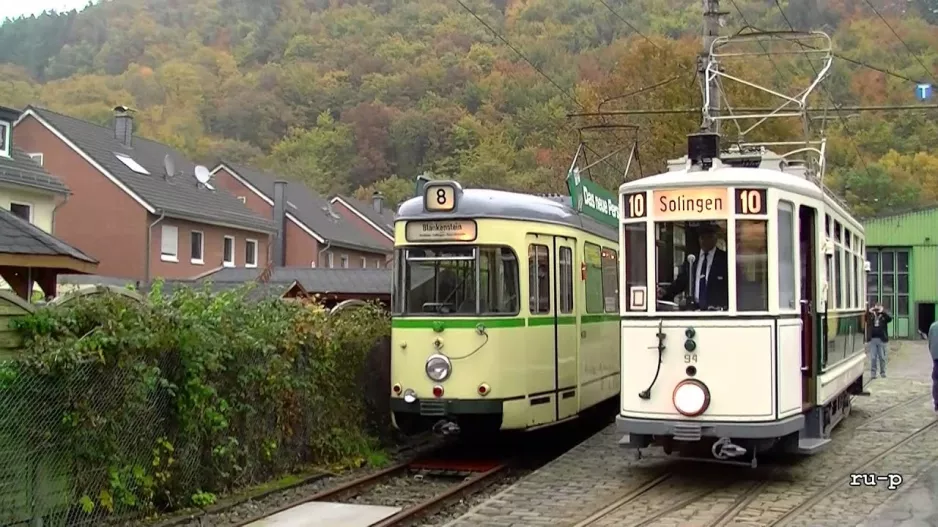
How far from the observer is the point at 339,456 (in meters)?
12.5

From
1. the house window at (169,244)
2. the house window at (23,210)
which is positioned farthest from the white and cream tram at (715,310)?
the house window at (169,244)

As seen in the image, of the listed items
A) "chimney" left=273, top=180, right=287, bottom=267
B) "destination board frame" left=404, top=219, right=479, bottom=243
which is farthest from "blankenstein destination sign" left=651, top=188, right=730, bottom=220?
"chimney" left=273, top=180, right=287, bottom=267

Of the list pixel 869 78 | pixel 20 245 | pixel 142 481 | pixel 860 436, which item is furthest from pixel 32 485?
pixel 869 78

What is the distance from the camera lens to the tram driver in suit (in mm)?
10219

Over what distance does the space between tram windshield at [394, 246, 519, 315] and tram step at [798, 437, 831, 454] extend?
351 centimetres

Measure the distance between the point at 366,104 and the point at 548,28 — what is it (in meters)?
30.2

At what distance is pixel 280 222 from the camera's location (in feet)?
167

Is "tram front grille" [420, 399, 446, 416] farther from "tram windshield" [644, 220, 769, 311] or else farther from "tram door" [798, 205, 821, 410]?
"tram door" [798, 205, 821, 410]

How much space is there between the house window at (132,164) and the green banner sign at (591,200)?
93.5ft

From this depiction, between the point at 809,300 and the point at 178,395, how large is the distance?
21.3 feet

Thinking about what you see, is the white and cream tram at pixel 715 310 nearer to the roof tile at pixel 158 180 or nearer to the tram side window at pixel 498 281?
the tram side window at pixel 498 281

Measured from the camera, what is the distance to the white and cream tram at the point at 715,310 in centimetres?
999

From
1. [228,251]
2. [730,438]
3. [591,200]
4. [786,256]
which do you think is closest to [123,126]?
[228,251]

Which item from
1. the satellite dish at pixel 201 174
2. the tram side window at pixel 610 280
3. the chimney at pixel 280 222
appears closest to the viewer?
the tram side window at pixel 610 280
